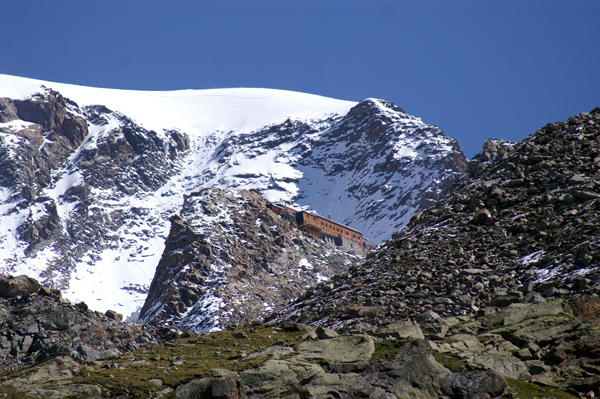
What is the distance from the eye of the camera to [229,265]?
162 metres

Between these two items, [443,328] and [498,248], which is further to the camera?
[498,248]

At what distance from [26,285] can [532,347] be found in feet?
142

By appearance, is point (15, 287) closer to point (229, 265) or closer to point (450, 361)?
point (450, 361)

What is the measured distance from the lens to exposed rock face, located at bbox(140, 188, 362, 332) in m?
138

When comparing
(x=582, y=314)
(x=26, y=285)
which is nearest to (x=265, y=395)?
(x=582, y=314)

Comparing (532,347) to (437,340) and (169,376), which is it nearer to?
(437,340)

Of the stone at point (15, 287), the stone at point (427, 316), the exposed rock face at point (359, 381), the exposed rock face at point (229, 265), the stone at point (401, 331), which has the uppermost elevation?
the exposed rock face at point (229, 265)

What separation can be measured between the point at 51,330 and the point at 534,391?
3807 cm

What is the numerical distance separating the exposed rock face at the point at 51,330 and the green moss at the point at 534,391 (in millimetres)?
32421

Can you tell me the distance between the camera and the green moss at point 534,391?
741 inches

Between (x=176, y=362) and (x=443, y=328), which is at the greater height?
(x=443, y=328)

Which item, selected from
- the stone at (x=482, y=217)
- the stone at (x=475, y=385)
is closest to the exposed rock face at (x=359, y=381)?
the stone at (x=475, y=385)

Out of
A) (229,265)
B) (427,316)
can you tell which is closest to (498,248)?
(427,316)

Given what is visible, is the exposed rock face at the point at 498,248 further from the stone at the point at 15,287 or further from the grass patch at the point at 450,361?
the stone at the point at 15,287
